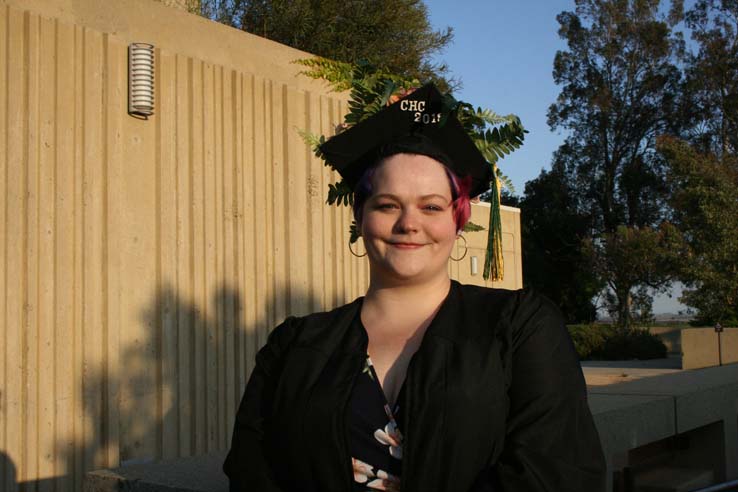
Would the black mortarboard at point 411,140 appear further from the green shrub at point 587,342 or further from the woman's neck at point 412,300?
the green shrub at point 587,342

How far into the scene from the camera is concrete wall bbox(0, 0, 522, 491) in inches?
215

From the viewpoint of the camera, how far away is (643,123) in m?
35.5

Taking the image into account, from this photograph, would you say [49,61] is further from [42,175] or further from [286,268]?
[286,268]

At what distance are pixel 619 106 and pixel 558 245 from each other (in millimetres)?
6381

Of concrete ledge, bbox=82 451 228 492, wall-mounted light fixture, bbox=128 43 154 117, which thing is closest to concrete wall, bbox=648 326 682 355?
wall-mounted light fixture, bbox=128 43 154 117

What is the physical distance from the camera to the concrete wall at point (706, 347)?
1491 centimetres

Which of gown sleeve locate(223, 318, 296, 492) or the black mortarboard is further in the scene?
the black mortarboard

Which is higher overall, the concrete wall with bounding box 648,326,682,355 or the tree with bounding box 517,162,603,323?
the tree with bounding box 517,162,603,323

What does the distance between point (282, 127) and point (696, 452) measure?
4.24 meters

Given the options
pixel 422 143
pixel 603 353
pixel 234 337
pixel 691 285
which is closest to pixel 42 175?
pixel 234 337

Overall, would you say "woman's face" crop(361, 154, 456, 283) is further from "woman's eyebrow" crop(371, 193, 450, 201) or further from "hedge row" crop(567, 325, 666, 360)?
→ "hedge row" crop(567, 325, 666, 360)

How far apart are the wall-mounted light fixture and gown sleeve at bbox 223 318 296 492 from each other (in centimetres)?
418

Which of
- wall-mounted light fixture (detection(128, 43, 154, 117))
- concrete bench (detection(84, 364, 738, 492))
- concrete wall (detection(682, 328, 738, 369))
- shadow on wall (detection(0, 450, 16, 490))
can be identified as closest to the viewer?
concrete bench (detection(84, 364, 738, 492))

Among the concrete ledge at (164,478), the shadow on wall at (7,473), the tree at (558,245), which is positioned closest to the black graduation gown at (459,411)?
the concrete ledge at (164,478)
